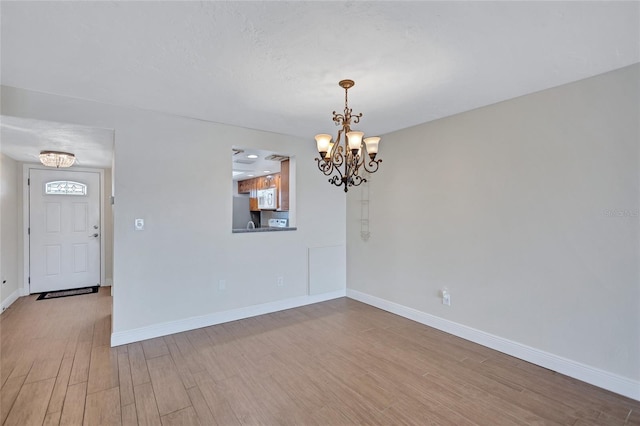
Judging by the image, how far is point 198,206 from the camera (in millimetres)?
3484

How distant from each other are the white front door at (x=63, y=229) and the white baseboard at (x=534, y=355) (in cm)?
514

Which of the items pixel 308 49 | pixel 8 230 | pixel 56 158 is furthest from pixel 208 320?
pixel 8 230

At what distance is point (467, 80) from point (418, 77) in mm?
424

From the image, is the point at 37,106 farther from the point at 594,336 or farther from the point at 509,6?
the point at 594,336

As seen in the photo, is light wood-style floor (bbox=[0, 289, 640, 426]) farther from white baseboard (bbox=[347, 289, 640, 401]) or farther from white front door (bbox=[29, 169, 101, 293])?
white front door (bbox=[29, 169, 101, 293])

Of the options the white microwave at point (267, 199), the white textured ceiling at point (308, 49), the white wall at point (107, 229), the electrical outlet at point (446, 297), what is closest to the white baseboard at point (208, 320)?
the electrical outlet at point (446, 297)

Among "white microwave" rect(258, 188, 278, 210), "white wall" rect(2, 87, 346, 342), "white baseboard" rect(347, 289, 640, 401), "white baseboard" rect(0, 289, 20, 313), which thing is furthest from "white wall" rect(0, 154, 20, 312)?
"white baseboard" rect(347, 289, 640, 401)

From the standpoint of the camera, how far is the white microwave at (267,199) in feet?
18.5

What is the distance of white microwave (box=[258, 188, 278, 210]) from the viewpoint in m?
5.65

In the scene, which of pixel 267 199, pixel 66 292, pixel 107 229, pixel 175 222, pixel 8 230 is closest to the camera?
pixel 175 222

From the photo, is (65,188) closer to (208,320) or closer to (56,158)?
(56,158)

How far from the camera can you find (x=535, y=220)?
2707mm

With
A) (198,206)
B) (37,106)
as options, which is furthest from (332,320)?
(37,106)

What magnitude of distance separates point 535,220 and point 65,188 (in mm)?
6645
